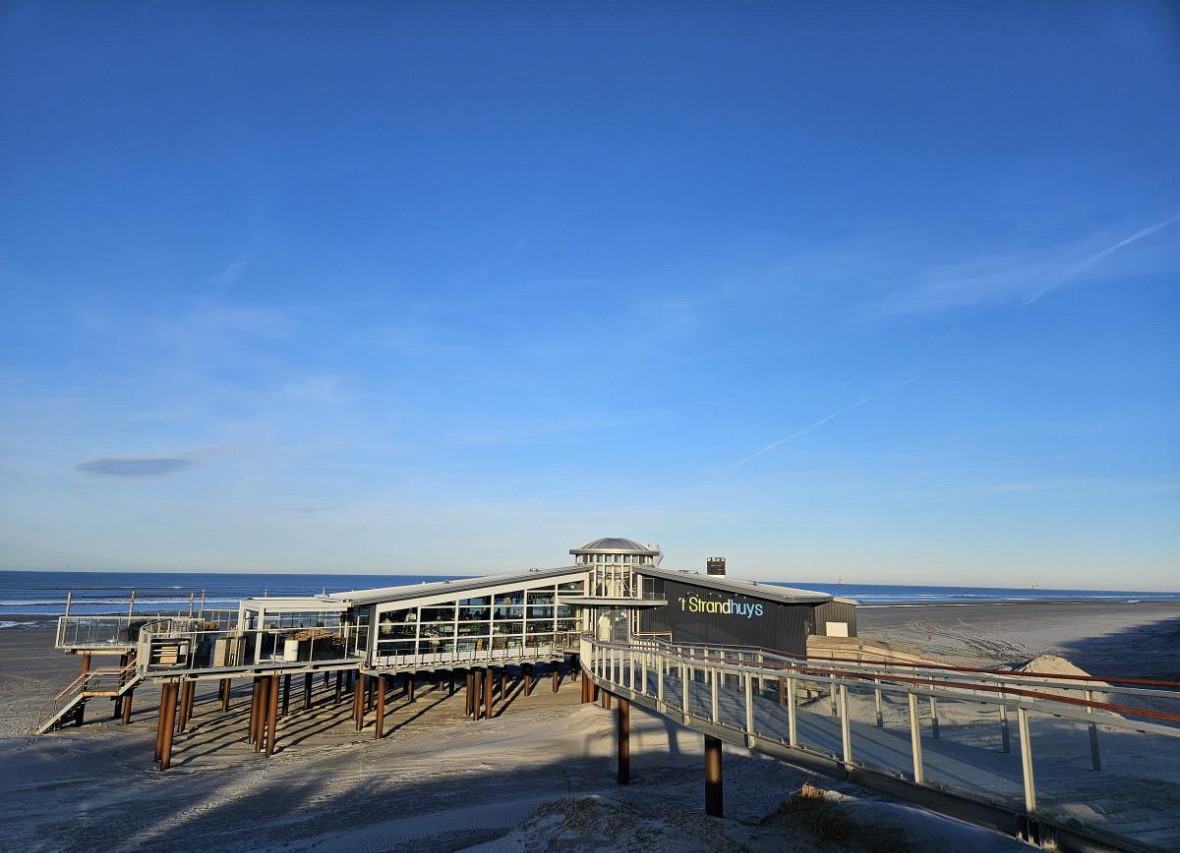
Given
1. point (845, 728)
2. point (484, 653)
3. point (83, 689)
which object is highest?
point (845, 728)

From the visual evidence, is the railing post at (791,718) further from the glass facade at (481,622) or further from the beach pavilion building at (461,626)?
the glass facade at (481,622)

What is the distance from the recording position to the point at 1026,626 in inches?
2943

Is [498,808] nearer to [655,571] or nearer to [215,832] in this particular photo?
[215,832]

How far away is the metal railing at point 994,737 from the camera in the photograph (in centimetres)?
693

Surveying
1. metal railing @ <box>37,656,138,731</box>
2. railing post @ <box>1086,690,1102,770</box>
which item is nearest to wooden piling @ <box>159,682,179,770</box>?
metal railing @ <box>37,656,138,731</box>

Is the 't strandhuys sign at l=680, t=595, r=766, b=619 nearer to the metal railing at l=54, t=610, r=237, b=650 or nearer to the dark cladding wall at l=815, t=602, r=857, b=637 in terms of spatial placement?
the dark cladding wall at l=815, t=602, r=857, b=637

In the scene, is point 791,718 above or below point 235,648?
above

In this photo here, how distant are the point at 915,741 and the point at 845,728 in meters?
Result: 1.35

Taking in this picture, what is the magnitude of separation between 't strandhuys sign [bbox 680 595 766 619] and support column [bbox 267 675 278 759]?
608 inches

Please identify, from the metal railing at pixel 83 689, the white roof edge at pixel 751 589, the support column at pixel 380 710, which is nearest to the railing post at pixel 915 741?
the white roof edge at pixel 751 589

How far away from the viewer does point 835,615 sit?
90.8ft

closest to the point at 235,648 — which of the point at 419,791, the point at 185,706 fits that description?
the point at 185,706

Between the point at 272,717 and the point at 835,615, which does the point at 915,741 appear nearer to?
the point at 835,615

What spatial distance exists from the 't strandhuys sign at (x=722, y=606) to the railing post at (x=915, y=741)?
19143 millimetres
